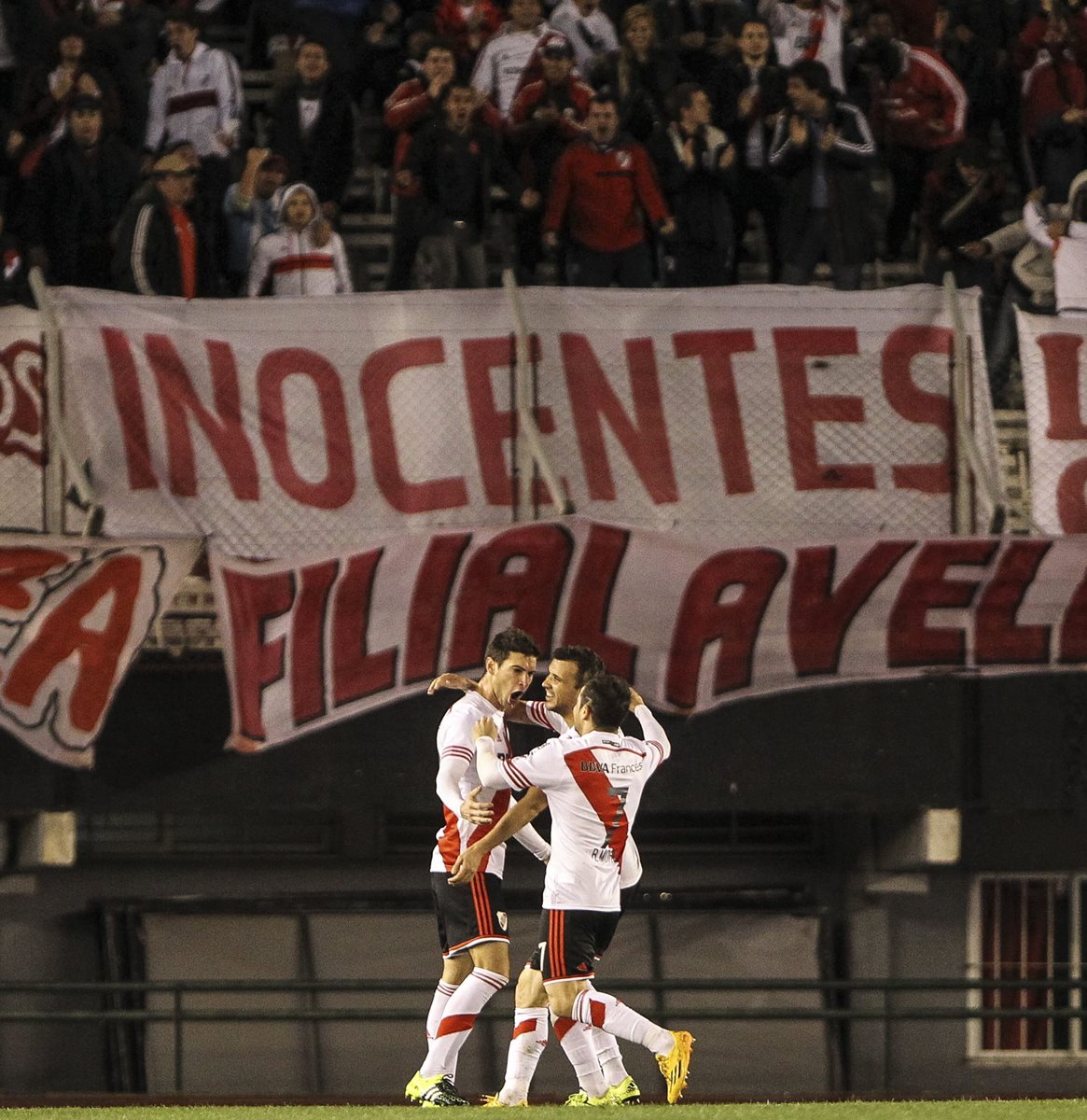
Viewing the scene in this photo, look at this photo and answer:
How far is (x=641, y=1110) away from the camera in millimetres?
10164

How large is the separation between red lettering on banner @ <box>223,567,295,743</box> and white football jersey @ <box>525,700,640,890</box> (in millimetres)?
3489

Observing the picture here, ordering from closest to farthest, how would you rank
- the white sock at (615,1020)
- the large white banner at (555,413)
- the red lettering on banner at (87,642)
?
the white sock at (615,1020)
the red lettering on banner at (87,642)
the large white banner at (555,413)

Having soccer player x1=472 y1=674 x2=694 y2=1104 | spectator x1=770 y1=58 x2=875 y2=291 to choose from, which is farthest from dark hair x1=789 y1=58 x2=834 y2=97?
soccer player x1=472 y1=674 x2=694 y2=1104

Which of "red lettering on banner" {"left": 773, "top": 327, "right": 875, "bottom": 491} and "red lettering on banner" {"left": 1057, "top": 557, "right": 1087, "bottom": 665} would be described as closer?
"red lettering on banner" {"left": 773, "top": 327, "right": 875, "bottom": 491}

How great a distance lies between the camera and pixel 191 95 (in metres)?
17.3

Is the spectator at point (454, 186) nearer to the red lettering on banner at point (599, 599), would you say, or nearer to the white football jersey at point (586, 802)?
the red lettering on banner at point (599, 599)

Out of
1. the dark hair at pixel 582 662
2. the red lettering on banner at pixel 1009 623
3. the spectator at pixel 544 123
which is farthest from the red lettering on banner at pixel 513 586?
the dark hair at pixel 582 662

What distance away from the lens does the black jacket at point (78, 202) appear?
16.1 meters

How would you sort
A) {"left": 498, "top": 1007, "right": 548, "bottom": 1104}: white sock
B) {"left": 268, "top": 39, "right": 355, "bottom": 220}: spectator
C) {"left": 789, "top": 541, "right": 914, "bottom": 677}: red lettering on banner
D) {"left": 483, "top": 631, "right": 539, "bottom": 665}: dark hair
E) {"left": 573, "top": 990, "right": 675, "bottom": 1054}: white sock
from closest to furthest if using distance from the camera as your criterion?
{"left": 573, "top": 990, "right": 675, "bottom": 1054}: white sock < {"left": 498, "top": 1007, "right": 548, "bottom": 1104}: white sock < {"left": 483, "top": 631, "right": 539, "bottom": 665}: dark hair < {"left": 789, "top": 541, "right": 914, "bottom": 677}: red lettering on banner < {"left": 268, "top": 39, "right": 355, "bottom": 220}: spectator

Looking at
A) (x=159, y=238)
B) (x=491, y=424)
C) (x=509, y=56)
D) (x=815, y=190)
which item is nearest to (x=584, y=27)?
(x=509, y=56)

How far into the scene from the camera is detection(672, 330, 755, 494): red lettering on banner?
48.1 feet

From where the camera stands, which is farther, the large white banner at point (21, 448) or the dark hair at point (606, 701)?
the large white banner at point (21, 448)

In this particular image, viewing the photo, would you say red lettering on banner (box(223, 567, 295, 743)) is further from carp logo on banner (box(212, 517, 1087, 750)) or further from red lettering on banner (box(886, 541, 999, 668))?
red lettering on banner (box(886, 541, 999, 668))

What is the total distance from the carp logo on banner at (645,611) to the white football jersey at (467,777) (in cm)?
354
